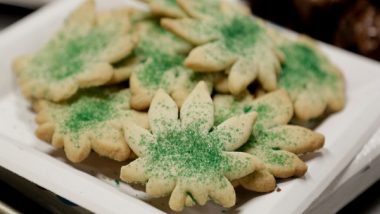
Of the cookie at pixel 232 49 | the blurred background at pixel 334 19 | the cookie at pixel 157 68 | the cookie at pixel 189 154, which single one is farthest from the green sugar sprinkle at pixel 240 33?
the blurred background at pixel 334 19

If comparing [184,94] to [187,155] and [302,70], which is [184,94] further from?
[302,70]

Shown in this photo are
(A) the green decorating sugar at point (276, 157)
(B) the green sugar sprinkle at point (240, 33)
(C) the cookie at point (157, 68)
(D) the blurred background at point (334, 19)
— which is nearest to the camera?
(A) the green decorating sugar at point (276, 157)

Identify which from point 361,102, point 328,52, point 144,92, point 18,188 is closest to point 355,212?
point 361,102

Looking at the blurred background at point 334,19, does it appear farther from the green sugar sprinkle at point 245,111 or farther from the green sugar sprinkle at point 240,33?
the green sugar sprinkle at point 245,111

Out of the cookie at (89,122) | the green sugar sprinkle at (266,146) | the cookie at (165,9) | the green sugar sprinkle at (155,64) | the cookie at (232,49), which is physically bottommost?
the cookie at (89,122)

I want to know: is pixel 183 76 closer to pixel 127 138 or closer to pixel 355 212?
pixel 127 138

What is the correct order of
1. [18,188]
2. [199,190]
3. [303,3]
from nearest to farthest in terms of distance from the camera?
[199,190]
[18,188]
[303,3]

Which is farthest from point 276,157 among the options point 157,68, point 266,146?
point 157,68
